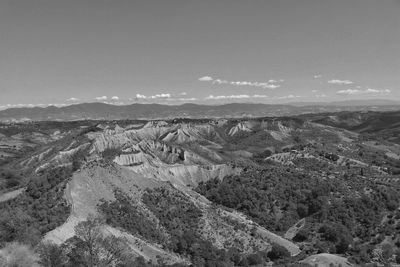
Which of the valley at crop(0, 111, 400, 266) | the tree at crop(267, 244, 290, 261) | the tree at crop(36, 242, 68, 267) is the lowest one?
the tree at crop(267, 244, 290, 261)

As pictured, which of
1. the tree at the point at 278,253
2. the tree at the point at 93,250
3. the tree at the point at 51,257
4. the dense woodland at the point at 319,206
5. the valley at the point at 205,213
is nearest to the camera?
the tree at the point at 93,250

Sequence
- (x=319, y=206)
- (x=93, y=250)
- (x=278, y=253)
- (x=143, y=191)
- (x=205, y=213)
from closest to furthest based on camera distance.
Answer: (x=93, y=250) → (x=278, y=253) → (x=205, y=213) → (x=143, y=191) → (x=319, y=206)

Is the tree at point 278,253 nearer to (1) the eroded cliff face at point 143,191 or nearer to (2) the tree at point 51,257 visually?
(1) the eroded cliff face at point 143,191

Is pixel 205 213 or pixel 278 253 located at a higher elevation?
pixel 205 213

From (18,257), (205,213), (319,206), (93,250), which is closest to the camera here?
(18,257)

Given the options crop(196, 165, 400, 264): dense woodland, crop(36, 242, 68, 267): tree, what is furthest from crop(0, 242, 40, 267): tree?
crop(196, 165, 400, 264): dense woodland

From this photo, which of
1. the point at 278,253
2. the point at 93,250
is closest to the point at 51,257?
the point at 93,250

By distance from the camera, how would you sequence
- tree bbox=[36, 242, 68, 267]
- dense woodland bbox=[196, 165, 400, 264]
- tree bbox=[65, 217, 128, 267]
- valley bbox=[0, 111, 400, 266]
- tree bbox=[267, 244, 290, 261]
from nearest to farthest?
1. tree bbox=[65, 217, 128, 267]
2. tree bbox=[36, 242, 68, 267]
3. valley bbox=[0, 111, 400, 266]
4. tree bbox=[267, 244, 290, 261]
5. dense woodland bbox=[196, 165, 400, 264]

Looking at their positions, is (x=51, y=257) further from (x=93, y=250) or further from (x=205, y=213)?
(x=205, y=213)

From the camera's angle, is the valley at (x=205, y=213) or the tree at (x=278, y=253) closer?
the valley at (x=205, y=213)

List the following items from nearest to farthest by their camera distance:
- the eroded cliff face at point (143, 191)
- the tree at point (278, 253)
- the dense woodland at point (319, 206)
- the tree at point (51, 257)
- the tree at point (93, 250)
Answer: the tree at point (93, 250) < the tree at point (51, 257) < the eroded cliff face at point (143, 191) < the tree at point (278, 253) < the dense woodland at point (319, 206)

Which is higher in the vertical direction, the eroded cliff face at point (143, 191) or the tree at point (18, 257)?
the tree at point (18, 257)

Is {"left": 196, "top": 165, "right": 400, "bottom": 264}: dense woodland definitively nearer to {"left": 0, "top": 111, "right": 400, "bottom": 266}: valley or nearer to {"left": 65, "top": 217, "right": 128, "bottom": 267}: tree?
{"left": 0, "top": 111, "right": 400, "bottom": 266}: valley

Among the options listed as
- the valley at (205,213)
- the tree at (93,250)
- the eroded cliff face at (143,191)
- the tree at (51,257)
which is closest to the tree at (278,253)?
the valley at (205,213)
